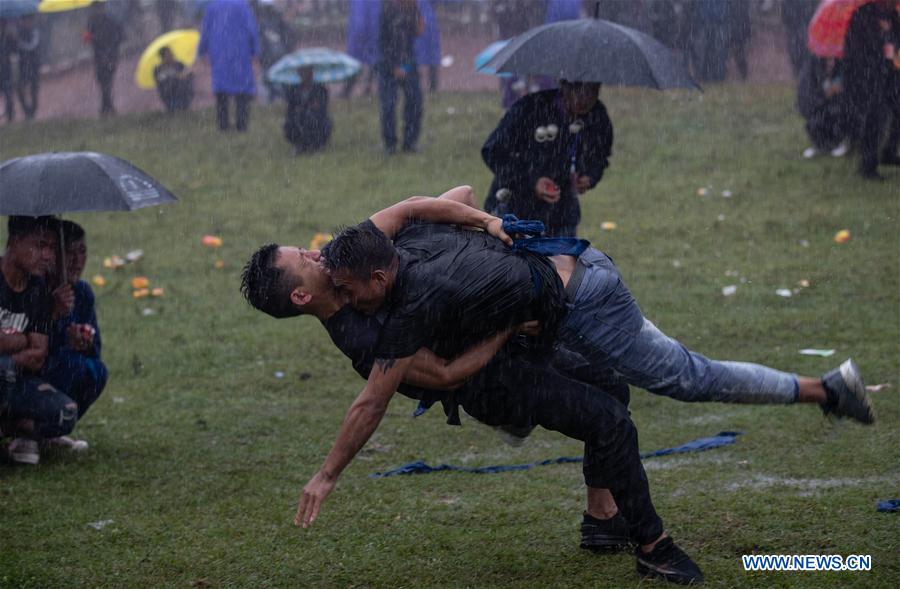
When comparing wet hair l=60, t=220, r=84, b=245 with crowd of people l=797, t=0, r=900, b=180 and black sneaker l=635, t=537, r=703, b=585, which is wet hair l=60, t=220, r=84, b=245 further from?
crowd of people l=797, t=0, r=900, b=180

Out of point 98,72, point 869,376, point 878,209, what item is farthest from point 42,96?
point 869,376

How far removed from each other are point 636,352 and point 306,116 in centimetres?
1200

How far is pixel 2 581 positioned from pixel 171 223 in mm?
8850

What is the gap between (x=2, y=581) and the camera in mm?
4711

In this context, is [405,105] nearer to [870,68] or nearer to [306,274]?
[870,68]

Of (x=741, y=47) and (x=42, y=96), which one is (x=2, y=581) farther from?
(x=42, y=96)

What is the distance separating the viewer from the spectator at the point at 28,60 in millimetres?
19047

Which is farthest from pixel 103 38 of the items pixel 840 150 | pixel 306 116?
pixel 840 150

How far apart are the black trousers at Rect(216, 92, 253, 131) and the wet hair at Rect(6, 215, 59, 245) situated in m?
11.6

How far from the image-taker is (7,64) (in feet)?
64.7

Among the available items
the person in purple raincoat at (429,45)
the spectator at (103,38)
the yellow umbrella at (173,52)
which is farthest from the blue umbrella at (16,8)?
the person in purple raincoat at (429,45)

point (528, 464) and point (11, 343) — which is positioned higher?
point (11, 343)

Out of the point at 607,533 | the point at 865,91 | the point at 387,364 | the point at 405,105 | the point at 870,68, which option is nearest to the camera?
the point at 387,364

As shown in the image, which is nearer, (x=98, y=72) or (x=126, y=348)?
(x=126, y=348)
